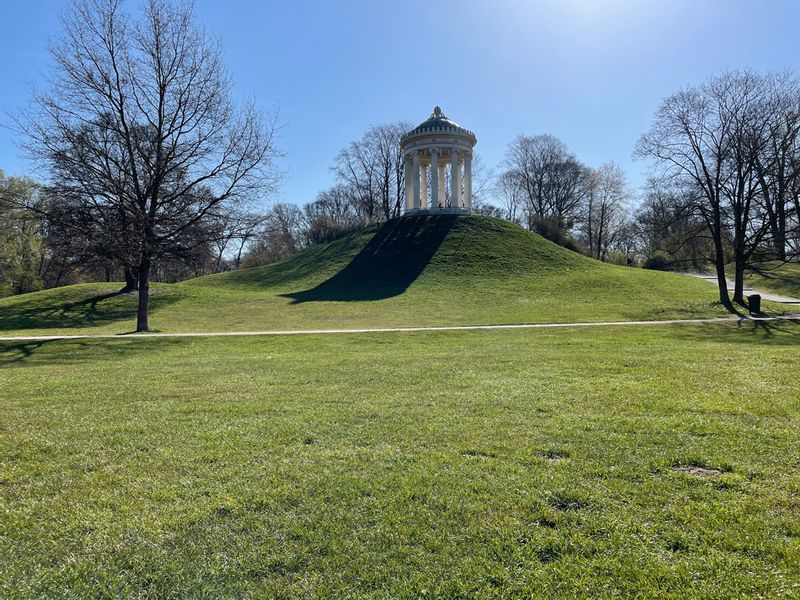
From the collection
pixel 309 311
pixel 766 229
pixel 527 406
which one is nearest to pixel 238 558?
pixel 527 406

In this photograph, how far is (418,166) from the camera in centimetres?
4716

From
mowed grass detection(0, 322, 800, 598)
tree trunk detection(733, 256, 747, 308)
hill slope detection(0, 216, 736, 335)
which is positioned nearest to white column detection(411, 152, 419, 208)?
hill slope detection(0, 216, 736, 335)

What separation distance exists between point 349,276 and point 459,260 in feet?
28.1

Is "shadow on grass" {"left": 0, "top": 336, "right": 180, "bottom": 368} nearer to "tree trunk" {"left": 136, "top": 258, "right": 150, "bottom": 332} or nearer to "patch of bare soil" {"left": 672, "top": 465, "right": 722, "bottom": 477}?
"tree trunk" {"left": 136, "top": 258, "right": 150, "bottom": 332}

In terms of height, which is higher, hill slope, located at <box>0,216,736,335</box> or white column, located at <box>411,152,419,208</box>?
white column, located at <box>411,152,419,208</box>

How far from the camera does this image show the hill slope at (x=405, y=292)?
78.3ft

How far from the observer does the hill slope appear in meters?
23.9

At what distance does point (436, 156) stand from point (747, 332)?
1267 inches

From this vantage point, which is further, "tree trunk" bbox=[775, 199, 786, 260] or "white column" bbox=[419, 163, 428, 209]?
"white column" bbox=[419, 163, 428, 209]

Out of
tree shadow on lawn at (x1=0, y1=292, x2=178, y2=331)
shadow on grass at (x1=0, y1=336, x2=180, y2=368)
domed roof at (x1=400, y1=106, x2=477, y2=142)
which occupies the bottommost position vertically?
shadow on grass at (x1=0, y1=336, x2=180, y2=368)

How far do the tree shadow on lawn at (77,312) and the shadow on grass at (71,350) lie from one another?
9120mm

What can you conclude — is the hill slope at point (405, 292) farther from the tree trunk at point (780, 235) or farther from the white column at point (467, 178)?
the tree trunk at point (780, 235)

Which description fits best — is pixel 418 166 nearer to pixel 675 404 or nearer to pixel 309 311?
pixel 309 311

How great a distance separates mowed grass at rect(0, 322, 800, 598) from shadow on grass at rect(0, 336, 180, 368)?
17.1ft
